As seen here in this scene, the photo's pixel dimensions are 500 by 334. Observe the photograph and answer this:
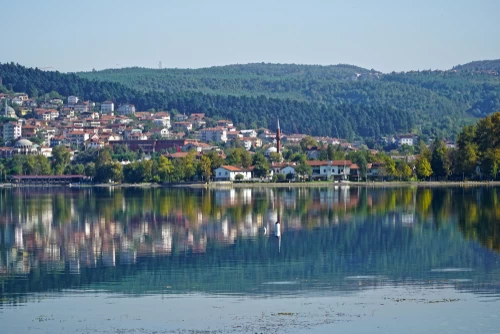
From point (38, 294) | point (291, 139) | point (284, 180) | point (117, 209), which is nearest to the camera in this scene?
point (38, 294)

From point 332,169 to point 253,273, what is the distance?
214 feet

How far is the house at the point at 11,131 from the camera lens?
437ft

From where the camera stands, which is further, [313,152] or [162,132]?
[162,132]

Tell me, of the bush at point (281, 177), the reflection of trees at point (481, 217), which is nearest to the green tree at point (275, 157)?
the bush at point (281, 177)

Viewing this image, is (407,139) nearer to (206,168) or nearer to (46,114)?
(46,114)

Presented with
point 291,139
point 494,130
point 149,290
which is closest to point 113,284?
point 149,290

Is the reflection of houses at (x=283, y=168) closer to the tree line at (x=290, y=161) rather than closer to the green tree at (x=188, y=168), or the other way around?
the tree line at (x=290, y=161)

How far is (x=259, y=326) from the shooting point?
15930 millimetres

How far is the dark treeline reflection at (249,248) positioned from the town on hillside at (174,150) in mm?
33662

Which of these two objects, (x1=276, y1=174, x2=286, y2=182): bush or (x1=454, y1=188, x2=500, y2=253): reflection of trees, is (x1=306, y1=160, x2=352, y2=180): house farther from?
(x1=454, y1=188, x2=500, y2=253): reflection of trees

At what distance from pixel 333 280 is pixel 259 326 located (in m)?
4.74

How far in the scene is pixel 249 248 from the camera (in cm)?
2670

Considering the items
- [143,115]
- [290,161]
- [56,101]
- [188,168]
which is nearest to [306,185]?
[188,168]

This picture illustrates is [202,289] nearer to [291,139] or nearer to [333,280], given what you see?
[333,280]
